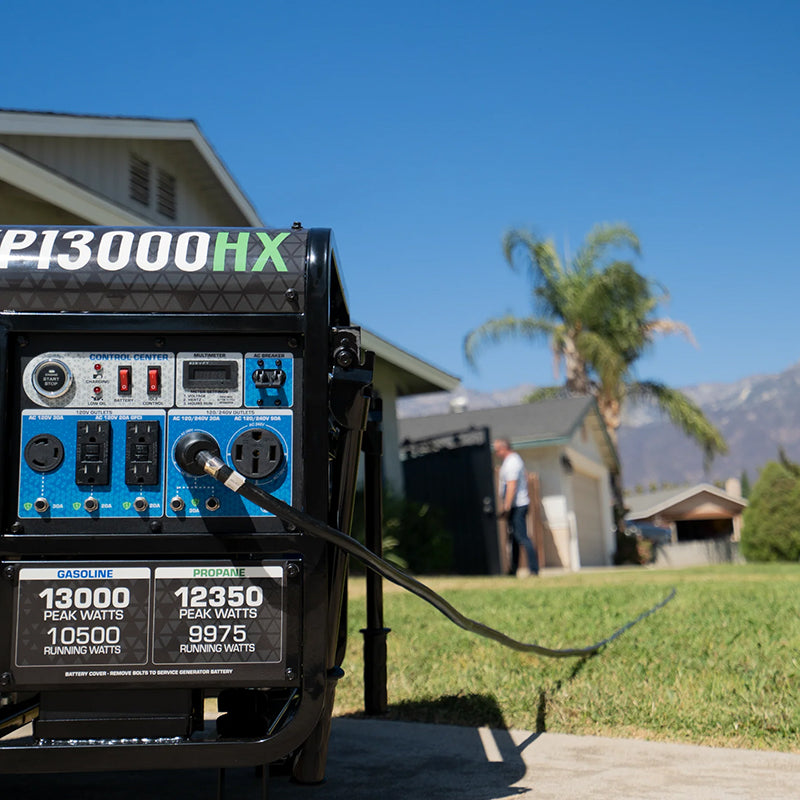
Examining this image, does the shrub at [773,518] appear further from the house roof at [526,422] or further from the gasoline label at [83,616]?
the gasoline label at [83,616]

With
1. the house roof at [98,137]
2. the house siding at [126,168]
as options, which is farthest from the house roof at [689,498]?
the house roof at [98,137]

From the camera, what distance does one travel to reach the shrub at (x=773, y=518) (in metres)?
24.6

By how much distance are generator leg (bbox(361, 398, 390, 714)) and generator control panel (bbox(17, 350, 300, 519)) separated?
0.85 metres

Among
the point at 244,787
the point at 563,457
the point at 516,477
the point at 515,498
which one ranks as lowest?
the point at 244,787

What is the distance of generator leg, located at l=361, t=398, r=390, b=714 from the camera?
359cm

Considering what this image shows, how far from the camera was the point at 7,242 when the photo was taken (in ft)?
9.25

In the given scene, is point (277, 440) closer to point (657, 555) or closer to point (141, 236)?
point (141, 236)

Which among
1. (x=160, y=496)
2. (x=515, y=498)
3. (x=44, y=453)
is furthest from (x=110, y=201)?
(x=160, y=496)

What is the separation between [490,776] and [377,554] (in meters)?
0.97

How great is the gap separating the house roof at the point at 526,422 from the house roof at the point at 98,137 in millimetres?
8822

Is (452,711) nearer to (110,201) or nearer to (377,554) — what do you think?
(377,554)

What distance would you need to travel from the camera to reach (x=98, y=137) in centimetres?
1177

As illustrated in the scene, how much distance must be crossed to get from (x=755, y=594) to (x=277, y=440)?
6.42 m

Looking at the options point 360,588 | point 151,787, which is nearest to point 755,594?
point 360,588
